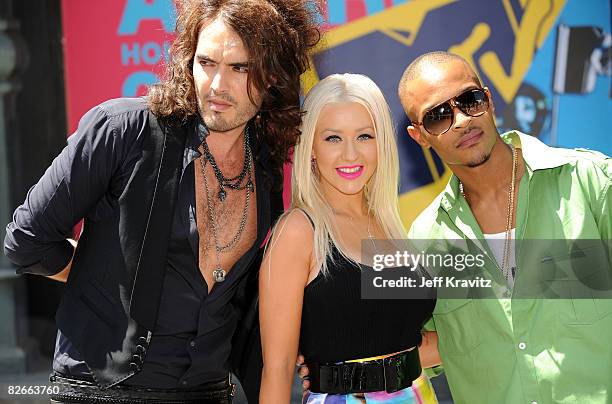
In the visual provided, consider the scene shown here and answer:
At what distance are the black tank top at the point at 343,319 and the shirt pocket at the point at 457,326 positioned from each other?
0.24 m

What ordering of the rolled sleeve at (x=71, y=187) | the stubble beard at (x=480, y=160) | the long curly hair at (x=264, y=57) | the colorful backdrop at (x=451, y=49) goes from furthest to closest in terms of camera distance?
the colorful backdrop at (x=451, y=49), the stubble beard at (x=480, y=160), the long curly hair at (x=264, y=57), the rolled sleeve at (x=71, y=187)

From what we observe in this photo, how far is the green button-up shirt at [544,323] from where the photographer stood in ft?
9.22

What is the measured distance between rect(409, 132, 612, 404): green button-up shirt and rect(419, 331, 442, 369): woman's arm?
0.11 metres

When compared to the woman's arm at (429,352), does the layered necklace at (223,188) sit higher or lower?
higher

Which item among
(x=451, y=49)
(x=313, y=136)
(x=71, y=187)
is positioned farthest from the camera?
(x=451, y=49)

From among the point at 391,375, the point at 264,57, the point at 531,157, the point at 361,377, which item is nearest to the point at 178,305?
the point at 361,377

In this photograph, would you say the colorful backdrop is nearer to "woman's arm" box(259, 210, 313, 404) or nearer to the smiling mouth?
the smiling mouth

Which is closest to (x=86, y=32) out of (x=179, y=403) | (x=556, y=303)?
(x=179, y=403)

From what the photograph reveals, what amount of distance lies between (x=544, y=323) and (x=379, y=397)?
630mm

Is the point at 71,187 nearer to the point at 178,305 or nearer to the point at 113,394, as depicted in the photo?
the point at 178,305

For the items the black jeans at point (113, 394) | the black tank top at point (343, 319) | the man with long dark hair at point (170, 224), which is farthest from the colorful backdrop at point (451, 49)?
the black jeans at point (113, 394)

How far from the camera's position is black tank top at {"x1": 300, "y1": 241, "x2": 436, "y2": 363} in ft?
9.37

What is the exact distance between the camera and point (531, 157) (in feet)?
9.91

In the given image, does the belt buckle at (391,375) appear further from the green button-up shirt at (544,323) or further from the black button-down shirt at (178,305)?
the black button-down shirt at (178,305)
